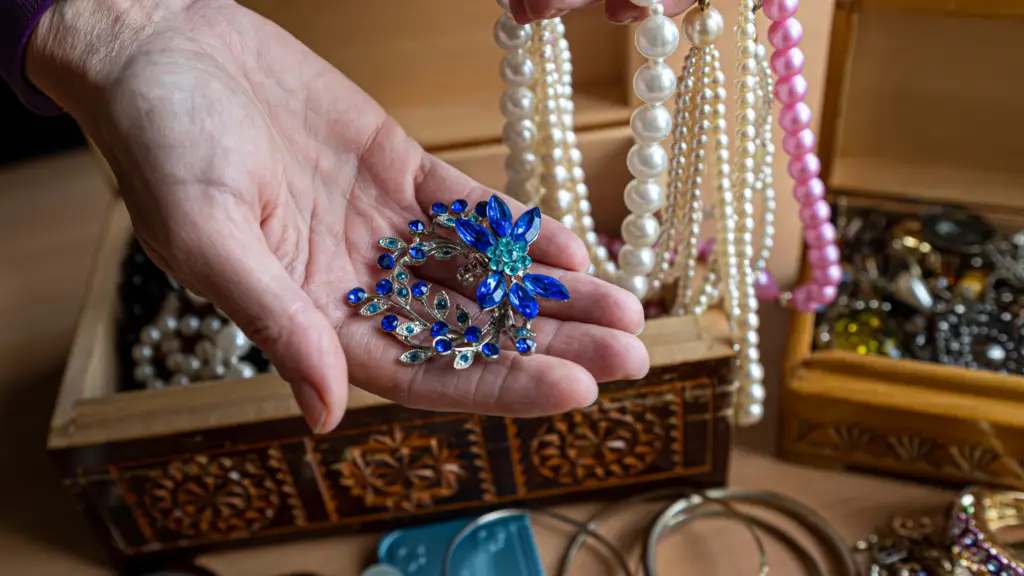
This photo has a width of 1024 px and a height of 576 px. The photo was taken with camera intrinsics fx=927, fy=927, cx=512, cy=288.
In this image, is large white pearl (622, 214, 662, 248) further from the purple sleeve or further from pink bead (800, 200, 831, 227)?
the purple sleeve

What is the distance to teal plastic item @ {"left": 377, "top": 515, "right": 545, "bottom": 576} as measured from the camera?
92cm

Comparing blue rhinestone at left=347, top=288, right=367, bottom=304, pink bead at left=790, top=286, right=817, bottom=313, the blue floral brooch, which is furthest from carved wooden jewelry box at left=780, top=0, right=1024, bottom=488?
blue rhinestone at left=347, top=288, right=367, bottom=304

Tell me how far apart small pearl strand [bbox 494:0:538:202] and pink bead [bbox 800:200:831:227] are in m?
0.27

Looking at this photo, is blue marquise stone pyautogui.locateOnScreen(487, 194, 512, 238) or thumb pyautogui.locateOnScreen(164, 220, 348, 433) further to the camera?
blue marquise stone pyautogui.locateOnScreen(487, 194, 512, 238)

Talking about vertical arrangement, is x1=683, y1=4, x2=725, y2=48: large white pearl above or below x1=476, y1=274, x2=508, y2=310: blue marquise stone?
above

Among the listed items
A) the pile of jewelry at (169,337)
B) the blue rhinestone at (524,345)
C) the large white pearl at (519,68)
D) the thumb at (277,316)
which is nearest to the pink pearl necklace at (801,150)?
the large white pearl at (519,68)

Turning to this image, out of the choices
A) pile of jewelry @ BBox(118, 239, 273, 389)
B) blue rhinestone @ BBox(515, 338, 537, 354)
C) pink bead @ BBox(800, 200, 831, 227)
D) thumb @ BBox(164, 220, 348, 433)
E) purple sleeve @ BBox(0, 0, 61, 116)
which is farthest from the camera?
pile of jewelry @ BBox(118, 239, 273, 389)

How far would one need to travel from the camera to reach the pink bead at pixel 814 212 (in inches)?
35.6

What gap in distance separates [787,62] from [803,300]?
281 mm

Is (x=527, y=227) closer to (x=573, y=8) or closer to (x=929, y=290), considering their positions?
(x=573, y=8)

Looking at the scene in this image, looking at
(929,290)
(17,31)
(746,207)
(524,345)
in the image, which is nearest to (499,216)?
(524,345)

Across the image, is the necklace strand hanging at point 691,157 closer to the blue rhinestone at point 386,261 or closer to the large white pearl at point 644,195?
the large white pearl at point 644,195

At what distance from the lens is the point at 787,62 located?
793 mm

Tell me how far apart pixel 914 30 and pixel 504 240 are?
0.58 m
